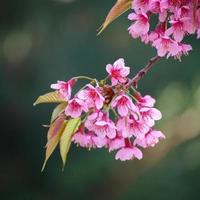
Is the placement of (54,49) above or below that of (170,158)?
above

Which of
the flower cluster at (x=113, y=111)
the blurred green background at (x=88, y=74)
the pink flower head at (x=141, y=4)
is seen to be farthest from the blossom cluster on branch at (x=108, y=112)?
the blurred green background at (x=88, y=74)

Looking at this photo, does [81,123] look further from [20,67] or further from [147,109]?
[20,67]

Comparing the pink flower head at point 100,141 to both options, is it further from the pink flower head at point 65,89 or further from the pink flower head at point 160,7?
the pink flower head at point 160,7

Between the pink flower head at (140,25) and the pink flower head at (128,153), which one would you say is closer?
the pink flower head at (140,25)

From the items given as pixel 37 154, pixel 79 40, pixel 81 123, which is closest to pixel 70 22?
pixel 79 40

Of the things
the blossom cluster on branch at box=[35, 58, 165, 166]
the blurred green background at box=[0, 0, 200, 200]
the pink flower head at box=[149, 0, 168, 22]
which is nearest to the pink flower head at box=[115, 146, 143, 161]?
the blossom cluster on branch at box=[35, 58, 165, 166]
